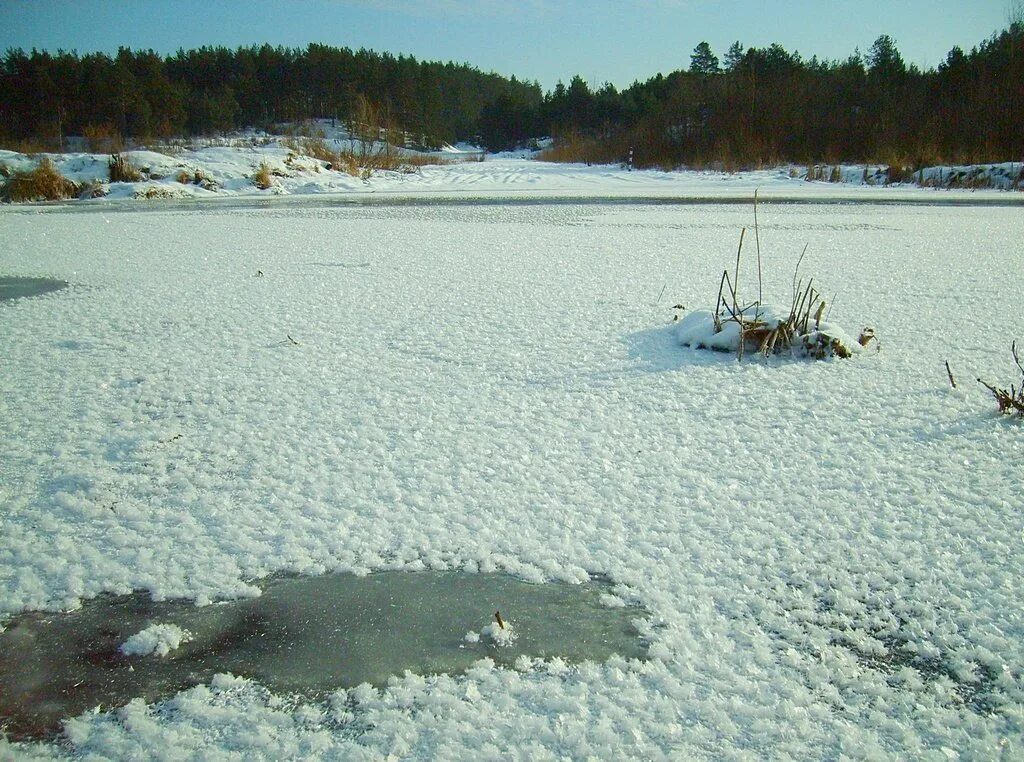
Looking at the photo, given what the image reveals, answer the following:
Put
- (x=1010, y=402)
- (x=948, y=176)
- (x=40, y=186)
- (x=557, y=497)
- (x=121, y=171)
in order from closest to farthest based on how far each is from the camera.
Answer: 1. (x=557, y=497)
2. (x=1010, y=402)
3. (x=40, y=186)
4. (x=121, y=171)
5. (x=948, y=176)

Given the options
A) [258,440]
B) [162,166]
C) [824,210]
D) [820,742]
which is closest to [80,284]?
[258,440]

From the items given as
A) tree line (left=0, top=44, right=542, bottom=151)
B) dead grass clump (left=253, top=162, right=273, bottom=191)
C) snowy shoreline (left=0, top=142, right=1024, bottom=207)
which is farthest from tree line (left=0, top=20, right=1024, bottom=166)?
dead grass clump (left=253, top=162, right=273, bottom=191)

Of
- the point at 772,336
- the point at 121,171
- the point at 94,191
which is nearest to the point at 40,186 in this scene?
the point at 94,191

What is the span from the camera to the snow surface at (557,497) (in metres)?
1.02

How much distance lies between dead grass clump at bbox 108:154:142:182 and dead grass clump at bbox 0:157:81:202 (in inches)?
33.9

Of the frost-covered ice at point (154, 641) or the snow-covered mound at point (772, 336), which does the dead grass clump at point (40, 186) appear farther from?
the frost-covered ice at point (154, 641)

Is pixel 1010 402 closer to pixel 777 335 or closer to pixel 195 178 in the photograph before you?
pixel 777 335

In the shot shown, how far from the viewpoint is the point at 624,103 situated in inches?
1863

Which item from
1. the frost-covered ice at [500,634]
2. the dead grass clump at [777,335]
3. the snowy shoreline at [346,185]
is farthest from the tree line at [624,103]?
the frost-covered ice at [500,634]

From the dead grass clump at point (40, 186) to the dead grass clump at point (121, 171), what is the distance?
33.9 inches

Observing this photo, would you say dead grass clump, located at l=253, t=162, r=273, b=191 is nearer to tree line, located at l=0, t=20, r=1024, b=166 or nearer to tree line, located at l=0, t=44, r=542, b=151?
tree line, located at l=0, t=44, r=542, b=151

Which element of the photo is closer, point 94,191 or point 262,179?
point 94,191

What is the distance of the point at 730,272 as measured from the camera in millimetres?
4590

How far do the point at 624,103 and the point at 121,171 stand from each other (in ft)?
134
